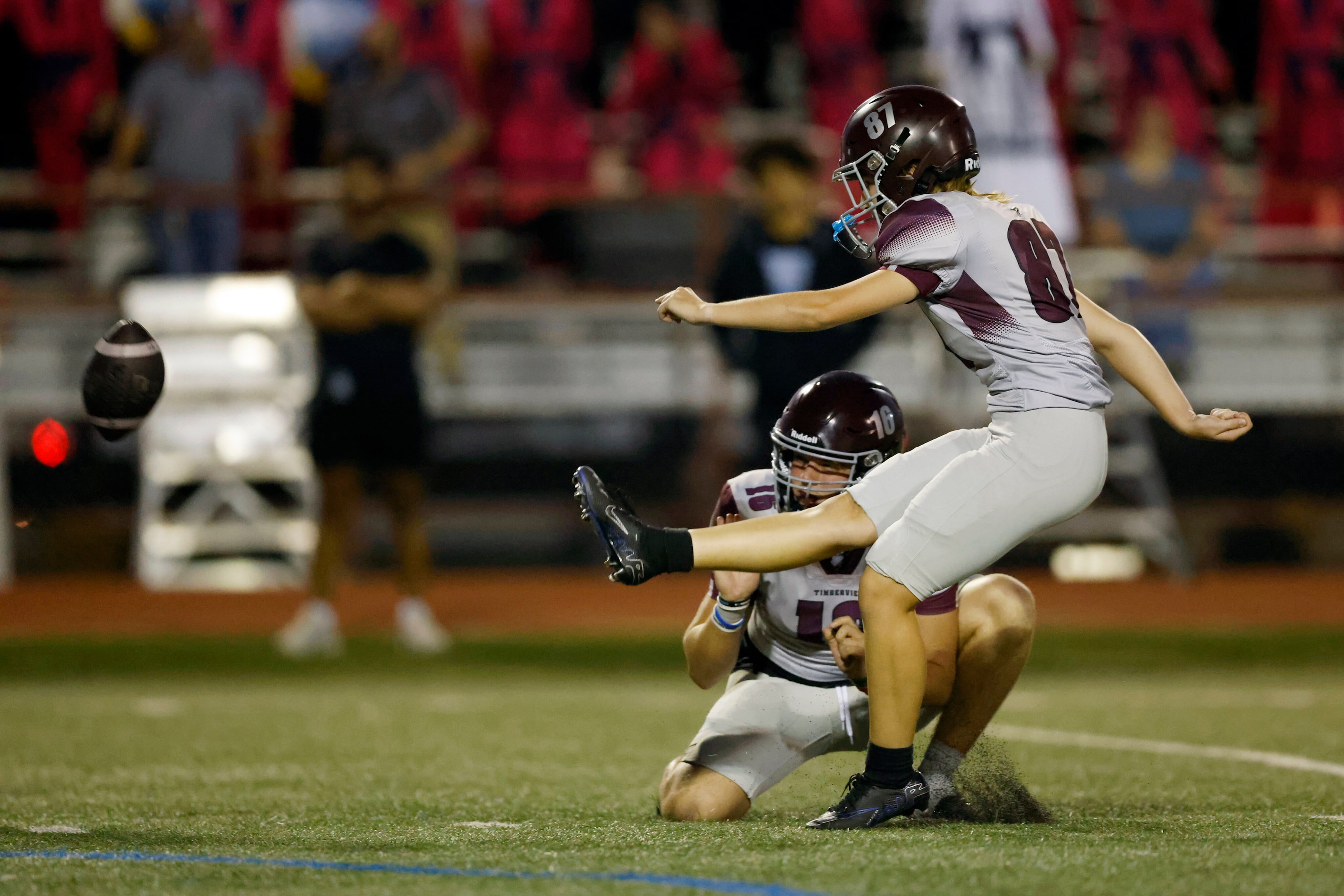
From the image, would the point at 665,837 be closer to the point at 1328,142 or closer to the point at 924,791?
the point at 924,791

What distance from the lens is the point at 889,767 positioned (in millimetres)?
3570

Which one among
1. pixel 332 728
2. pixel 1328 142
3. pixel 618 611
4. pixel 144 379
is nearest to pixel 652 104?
pixel 618 611

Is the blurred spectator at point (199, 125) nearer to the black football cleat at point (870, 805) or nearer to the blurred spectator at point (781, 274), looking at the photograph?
the blurred spectator at point (781, 274)

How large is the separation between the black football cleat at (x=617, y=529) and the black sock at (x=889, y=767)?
0.60 meters

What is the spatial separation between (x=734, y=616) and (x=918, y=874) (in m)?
0.94

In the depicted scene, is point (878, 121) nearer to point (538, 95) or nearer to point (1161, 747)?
point (1161, 747)

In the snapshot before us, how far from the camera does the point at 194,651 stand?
769 cm

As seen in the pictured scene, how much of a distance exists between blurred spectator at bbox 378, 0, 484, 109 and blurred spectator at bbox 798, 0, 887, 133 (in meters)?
2.27

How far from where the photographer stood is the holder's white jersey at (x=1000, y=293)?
11.7 ft

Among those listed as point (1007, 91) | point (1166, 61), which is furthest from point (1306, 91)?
point (1007, 91)

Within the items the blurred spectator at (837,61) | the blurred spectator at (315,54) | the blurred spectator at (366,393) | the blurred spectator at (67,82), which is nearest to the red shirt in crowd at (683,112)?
the blurred spectator at (837,61)

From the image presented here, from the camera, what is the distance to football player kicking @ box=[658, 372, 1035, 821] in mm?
3830

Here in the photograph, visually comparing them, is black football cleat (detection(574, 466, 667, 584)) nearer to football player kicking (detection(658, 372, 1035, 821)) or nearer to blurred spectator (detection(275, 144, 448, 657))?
football player kicking (detection(658, 372, 1035, 821))

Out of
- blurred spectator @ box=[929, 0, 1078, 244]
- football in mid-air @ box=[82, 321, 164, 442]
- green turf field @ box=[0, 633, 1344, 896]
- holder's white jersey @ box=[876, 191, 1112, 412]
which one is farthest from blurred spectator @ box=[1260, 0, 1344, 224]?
football in mid-air @ box=[82, 321, 164, 442]
